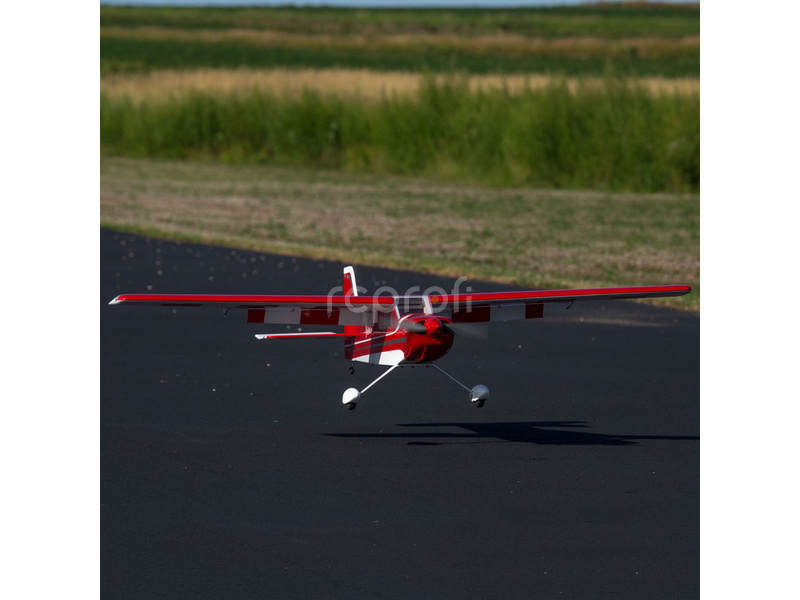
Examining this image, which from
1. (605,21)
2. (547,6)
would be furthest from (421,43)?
(547,6)

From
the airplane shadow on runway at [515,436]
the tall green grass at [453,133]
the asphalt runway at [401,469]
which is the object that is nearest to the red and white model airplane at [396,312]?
the asphalt runway at [401,469]

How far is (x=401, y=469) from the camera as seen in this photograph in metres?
9.95

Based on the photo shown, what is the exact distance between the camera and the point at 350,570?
7.78m

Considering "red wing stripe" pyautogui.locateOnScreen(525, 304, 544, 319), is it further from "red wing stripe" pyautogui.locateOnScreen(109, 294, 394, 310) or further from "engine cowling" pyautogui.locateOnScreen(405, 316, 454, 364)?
"red wing stripe" pyautogui.locateOnScreen(109, 294, 394, 310)

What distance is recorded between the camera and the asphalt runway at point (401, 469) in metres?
7.77

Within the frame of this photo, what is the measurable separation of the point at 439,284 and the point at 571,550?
41.2ft

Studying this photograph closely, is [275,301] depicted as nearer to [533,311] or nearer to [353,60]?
[533,311]

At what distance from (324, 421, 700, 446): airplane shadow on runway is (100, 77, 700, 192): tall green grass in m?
25.3

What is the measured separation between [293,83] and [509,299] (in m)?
41.1

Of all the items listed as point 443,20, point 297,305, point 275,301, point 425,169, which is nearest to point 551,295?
point 297,305

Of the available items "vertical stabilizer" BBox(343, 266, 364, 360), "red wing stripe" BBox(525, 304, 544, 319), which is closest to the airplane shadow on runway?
"vertical stabilizer" BBox(343, 266, 364, 360)

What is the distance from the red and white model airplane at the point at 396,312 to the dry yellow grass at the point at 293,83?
32.6 metres

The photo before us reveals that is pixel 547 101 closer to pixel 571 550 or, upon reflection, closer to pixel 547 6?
pixel 571 550

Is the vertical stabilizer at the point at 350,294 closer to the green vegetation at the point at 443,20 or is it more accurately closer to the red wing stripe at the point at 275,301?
the red wing stripe at the point at 275,301
